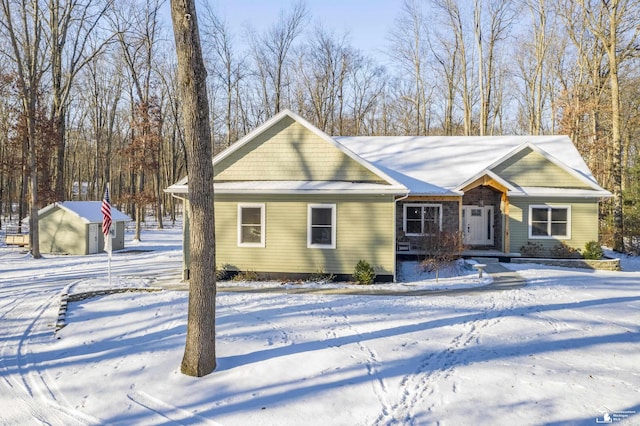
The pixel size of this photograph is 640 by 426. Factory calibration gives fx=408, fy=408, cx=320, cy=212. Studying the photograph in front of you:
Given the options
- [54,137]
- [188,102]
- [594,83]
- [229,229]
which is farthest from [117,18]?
[594,83]

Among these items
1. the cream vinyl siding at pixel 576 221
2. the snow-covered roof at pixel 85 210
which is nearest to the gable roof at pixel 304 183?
the cream vinyl siding at pixel 576 221

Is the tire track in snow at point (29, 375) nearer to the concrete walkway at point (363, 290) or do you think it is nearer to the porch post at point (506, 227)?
the concrete walkway at point (363, 290)

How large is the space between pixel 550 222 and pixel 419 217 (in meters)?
5.10

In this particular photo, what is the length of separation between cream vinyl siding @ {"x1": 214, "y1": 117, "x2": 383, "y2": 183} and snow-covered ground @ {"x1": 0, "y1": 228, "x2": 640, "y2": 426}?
13.6 feet

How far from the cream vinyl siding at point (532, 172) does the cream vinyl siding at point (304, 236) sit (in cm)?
720

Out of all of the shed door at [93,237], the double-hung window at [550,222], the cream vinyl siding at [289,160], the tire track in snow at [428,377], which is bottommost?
the tire track in snow at [428,377]

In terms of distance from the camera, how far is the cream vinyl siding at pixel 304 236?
40.9 ft

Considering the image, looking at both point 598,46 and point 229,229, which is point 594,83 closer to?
point 598,46

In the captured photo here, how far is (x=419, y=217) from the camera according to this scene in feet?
57.1

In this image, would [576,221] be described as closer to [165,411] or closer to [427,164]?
[427,164]

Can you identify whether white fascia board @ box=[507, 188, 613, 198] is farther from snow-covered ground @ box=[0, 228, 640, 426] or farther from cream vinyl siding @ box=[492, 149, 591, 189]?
snow-covered ground @ box=[0, 228, 640, 426]

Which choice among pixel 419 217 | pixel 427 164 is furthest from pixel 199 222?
pixel 427 164

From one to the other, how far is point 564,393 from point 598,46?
98.1ft

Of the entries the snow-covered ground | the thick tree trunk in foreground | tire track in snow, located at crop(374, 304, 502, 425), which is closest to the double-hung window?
the snow-covered ground
